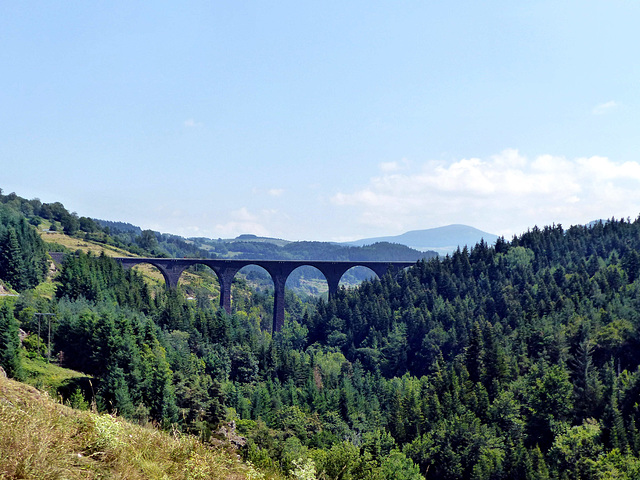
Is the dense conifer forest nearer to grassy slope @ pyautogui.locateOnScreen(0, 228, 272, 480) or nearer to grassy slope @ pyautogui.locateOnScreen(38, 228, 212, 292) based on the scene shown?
grassy slope @ pyautogui.locateOnScreen(0, 228, 272, 480)

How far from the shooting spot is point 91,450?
8773 millimetres

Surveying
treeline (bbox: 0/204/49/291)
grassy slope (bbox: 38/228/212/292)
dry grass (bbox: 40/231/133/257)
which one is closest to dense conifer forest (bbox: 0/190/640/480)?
treeline (bbox: 0/204/49/291)

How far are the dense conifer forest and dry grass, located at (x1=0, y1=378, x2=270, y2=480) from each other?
13819mm

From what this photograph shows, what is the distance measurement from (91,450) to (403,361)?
9950cm

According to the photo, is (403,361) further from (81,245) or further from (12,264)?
(81,245)

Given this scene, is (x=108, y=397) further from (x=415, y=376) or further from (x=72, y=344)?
(x=415, y=376)

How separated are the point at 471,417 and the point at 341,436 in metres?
16.2

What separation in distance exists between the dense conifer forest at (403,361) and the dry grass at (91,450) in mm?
13819

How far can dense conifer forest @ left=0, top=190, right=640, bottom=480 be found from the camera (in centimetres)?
5272

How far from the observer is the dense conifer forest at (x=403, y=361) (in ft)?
173

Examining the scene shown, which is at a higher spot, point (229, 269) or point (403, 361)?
point (229, 269)

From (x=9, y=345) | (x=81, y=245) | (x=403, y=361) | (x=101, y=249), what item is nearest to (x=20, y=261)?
(x=9, y=345)

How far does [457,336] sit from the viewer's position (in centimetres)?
10425

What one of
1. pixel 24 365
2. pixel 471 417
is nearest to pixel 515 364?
pixel 471 417
